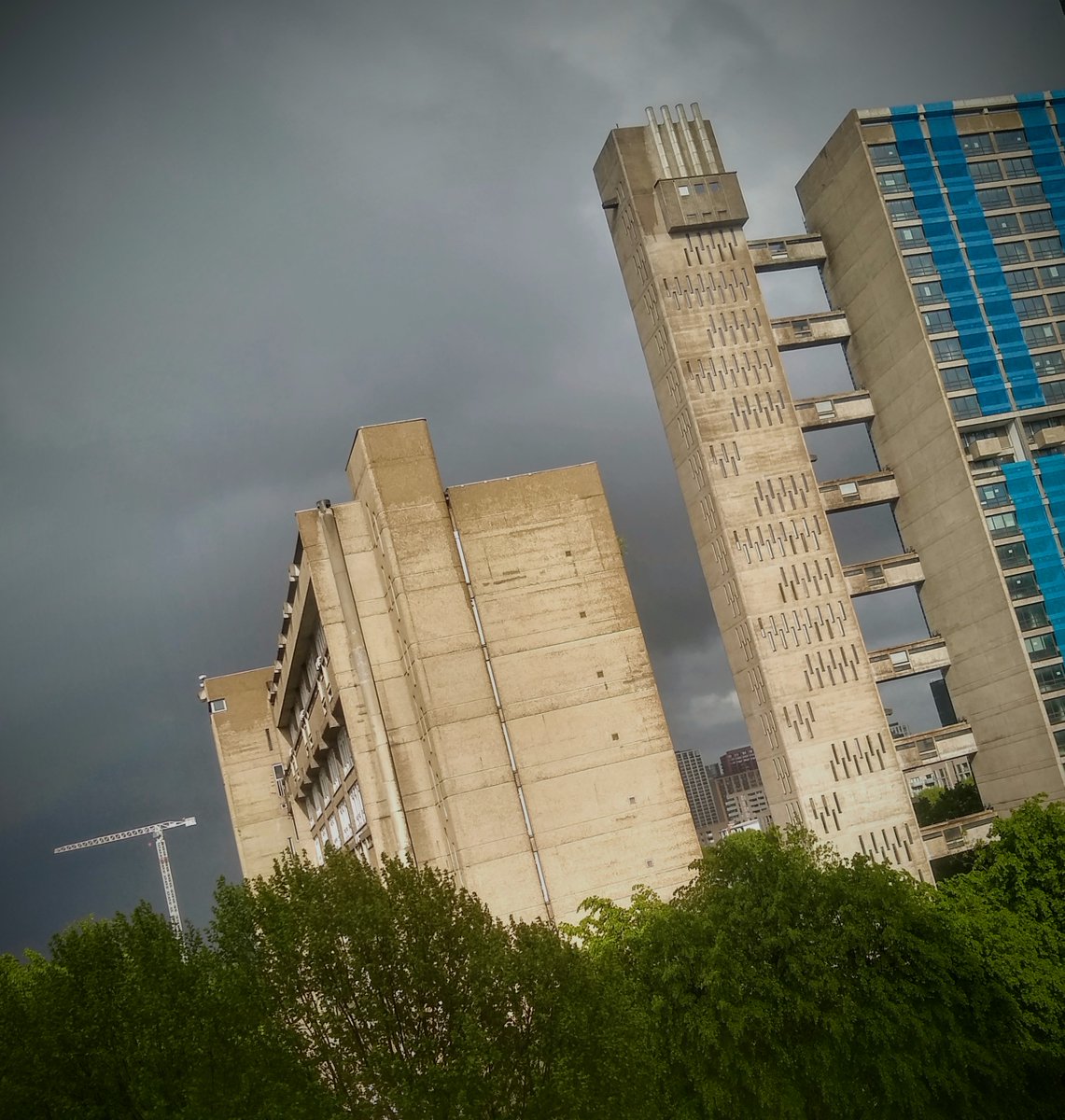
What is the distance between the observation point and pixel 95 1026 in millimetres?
25375

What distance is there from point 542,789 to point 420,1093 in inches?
1250

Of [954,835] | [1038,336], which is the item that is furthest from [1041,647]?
[1038,336]

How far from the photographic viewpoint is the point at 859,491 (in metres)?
81.9

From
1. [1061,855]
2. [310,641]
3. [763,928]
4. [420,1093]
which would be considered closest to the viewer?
[420,1093]

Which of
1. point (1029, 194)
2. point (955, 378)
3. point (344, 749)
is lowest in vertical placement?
point (344, 749)

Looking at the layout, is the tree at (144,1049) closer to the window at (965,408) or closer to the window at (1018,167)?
the window at (965,408)

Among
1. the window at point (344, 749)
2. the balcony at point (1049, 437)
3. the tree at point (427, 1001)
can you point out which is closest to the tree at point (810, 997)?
the tree at point (427, 1001)

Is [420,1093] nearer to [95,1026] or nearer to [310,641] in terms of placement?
[95,1026]

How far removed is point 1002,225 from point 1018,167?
16.9 ft

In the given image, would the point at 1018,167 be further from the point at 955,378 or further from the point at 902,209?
the point at 955,378

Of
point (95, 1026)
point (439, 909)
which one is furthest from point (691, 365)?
point (95, 1026)

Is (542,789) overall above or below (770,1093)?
above

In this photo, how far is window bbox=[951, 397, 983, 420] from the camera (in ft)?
257

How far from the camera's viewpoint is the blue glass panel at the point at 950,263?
79.1m
